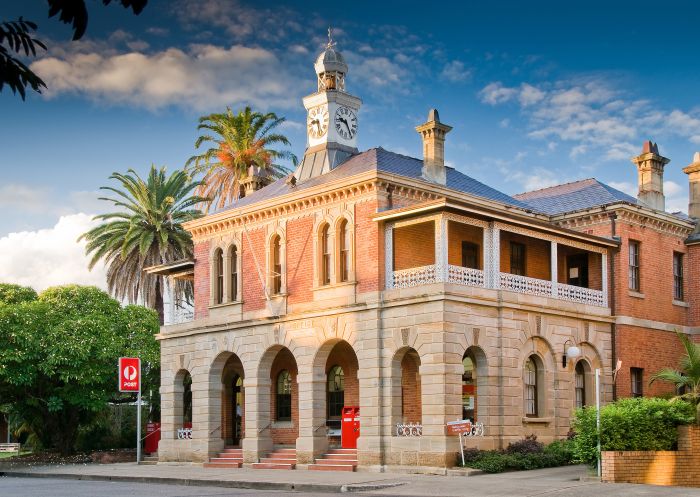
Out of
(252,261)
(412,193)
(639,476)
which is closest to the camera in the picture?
(639,476)

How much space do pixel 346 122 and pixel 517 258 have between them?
7.87 meters

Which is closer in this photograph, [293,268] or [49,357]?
[293,268]

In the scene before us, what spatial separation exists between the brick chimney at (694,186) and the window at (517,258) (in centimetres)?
753

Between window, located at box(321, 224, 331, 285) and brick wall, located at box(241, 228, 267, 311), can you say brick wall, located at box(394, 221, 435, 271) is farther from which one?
brick wall, located at box(241, 228, 267, 311)

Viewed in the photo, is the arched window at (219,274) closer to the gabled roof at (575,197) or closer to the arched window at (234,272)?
the arched window at (234,272)

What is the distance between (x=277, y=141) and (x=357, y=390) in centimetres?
2499

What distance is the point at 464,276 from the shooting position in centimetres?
2764

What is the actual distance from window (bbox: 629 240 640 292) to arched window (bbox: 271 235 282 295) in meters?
11.6

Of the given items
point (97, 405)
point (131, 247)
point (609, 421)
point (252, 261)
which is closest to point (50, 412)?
point (97, 405)

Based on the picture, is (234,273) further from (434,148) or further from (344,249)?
(434,148)

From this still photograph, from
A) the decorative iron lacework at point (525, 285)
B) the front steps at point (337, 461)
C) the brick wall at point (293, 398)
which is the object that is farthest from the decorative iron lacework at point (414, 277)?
the brick wall at point (293, 398)

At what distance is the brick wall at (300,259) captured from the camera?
3147 cm

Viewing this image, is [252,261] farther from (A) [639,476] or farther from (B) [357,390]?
(A) [639,476]

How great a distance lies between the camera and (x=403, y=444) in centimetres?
2703
